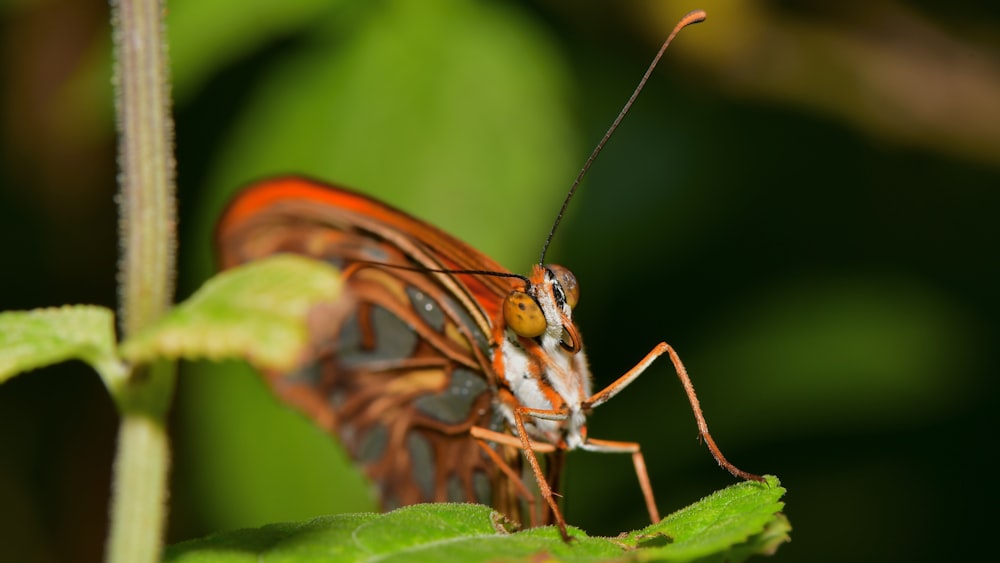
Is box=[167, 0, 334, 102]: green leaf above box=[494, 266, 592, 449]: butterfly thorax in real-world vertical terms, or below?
above

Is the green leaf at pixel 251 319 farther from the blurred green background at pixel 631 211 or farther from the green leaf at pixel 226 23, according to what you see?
the green leaf at pixel 226 23

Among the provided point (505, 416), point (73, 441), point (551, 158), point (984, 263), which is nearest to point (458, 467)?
point (505, 416)

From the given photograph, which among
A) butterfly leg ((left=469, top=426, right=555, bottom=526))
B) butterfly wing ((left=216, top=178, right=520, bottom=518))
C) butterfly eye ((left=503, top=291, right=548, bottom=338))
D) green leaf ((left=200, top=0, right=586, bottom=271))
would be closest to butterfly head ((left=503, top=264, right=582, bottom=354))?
butterfly eye ((left=503, top=291, right=548, bottom=338))

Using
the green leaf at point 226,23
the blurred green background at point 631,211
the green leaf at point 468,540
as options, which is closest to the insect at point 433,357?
the green leaf at point 468,540

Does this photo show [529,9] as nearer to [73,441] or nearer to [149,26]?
A: [73,441]

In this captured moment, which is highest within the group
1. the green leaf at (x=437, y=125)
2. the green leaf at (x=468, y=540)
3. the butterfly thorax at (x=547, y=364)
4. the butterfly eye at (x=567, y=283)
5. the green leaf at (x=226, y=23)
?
the green leaf at (x=226, y=23)

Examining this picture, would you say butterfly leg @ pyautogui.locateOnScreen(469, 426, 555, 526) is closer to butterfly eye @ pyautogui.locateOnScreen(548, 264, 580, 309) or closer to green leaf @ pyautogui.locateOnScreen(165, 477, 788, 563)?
butterfly eye @ pyautogui.locateOnScreen(548, 264, 580, 309)

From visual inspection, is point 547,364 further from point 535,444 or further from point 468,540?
point 468,540
